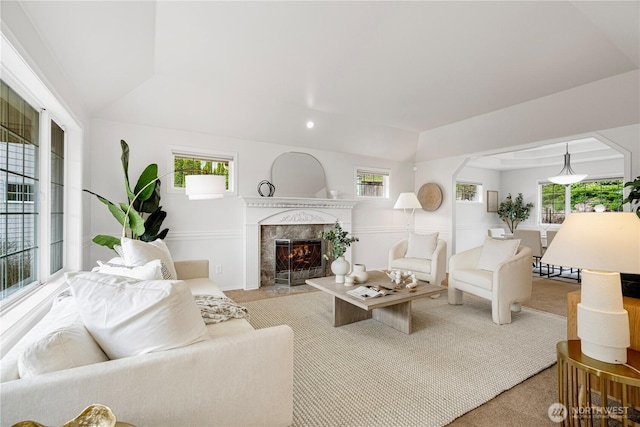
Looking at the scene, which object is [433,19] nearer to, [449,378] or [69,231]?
[449,378]

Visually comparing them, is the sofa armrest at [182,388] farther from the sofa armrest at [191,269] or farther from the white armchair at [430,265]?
the white armchair at [430,265]

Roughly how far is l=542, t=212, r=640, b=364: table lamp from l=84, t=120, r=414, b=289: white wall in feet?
13.0

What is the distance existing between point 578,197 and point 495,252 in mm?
5190

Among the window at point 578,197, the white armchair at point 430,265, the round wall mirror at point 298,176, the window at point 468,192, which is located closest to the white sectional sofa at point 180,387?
the white armchair at point 430,265

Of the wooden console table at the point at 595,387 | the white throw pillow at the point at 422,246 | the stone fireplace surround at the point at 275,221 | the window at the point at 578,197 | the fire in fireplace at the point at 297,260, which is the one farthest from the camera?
the window at the point at 578,197

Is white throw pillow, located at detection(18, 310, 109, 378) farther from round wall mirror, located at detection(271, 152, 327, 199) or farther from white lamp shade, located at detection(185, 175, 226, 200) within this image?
round wall mirror, located at detection(271, 152, 327, 199)

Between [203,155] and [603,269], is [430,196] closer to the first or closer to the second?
[203,155]

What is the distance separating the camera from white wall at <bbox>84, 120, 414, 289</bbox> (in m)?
3.69

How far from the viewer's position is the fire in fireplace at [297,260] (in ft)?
15.8

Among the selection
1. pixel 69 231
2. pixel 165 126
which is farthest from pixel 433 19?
pixel 69 231

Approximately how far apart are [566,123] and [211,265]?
5323mm

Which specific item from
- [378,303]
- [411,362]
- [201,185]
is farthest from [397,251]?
[201,185]

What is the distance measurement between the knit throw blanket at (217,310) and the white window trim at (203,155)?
239 cm

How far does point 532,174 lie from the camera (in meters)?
7.57
